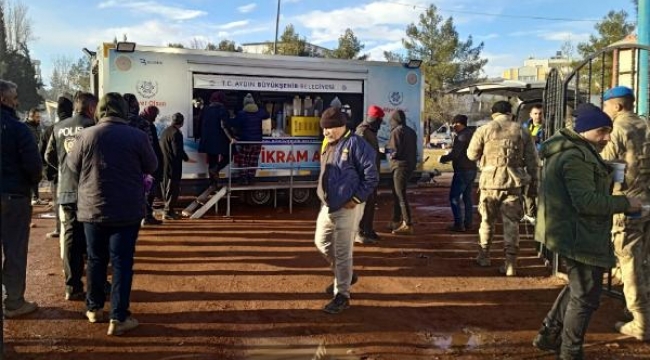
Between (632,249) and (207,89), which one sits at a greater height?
(207,89)

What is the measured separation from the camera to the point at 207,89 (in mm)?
10250

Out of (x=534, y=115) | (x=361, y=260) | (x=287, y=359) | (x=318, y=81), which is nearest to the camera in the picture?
(x=287, y=359)

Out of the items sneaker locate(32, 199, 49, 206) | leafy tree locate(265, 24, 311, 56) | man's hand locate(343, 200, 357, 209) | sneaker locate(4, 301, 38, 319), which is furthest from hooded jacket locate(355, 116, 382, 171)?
leafy tree locate(265, 24, 311, 56)

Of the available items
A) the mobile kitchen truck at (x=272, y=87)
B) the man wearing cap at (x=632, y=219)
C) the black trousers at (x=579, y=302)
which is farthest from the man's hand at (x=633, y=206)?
the mobile kitchen truck at (x=272, y=87)

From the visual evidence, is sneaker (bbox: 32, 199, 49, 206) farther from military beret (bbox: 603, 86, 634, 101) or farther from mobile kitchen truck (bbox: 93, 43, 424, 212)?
military beret (bbox: 603, 86, 634, 101)

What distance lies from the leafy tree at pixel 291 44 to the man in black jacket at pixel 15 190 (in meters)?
27.7

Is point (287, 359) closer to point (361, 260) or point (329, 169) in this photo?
point (329, 169)

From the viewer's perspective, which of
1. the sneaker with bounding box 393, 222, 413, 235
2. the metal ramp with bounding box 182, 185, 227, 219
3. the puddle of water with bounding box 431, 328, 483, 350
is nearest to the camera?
the puddle of water with bounding box 431, 328, 483, 350

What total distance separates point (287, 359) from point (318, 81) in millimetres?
7397

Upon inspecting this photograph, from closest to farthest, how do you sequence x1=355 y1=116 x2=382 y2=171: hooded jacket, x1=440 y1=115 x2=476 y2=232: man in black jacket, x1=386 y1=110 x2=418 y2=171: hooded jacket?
x1=355 y1=116 x2=382 y2=171: hooded jacket → x1=386 y1=110 x2=418 y2=171: hooded jacket → x1=440 y1=115 x2=476 y2=232: man in black jacket

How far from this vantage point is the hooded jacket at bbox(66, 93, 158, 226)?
4430 mm

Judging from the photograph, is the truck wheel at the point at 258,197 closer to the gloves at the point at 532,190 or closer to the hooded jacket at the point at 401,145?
the hooded jacket at the point at 401,145

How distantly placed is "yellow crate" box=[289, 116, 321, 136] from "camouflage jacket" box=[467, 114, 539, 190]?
5.01 m

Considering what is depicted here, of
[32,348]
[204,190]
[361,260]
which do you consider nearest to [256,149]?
[204,190]
